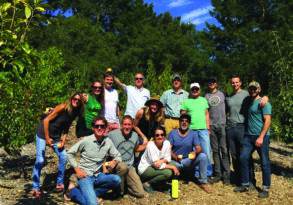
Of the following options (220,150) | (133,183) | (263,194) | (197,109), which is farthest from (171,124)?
(263,194)

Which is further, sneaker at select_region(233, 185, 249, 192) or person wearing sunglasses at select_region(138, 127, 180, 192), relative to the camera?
sneaker at select_region(233, 185, 249, 192)

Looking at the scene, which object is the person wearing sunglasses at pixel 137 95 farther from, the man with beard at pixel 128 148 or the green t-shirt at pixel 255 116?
the green t-shirt at pixel 255 116

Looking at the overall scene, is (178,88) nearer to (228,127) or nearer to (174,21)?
(228,127)

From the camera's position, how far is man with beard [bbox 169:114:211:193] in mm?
8789

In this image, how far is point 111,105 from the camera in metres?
8.45

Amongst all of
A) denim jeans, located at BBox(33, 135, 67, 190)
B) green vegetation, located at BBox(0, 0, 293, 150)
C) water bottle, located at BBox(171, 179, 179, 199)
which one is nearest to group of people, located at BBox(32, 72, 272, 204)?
denim jeans, located at BBox(33, 135, 67, 190)

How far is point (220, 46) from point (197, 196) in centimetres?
3217

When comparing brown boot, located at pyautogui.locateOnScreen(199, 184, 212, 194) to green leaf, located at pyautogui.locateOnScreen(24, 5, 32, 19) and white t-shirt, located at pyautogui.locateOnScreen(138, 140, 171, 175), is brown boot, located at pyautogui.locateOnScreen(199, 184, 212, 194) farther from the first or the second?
green leaf, located at pyautogui.locateOnScreen(24, 5, 32, 19)

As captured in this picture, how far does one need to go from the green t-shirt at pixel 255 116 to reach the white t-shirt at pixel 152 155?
5.36 ft

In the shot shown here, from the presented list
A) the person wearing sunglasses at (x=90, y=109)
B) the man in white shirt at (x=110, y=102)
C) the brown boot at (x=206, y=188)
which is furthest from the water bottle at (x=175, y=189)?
the person wearing sunglasses at (x=90, y=109)

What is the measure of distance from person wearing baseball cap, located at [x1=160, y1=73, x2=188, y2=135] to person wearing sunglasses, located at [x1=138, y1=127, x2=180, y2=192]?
828 millimetres

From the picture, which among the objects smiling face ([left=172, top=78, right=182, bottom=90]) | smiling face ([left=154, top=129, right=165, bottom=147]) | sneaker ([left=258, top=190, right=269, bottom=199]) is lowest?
sneaker ([left=258, top=190, right=269, bottom=199])

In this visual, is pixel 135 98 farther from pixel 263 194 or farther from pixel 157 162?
pixel 263 194

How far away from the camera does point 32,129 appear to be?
1078cm
